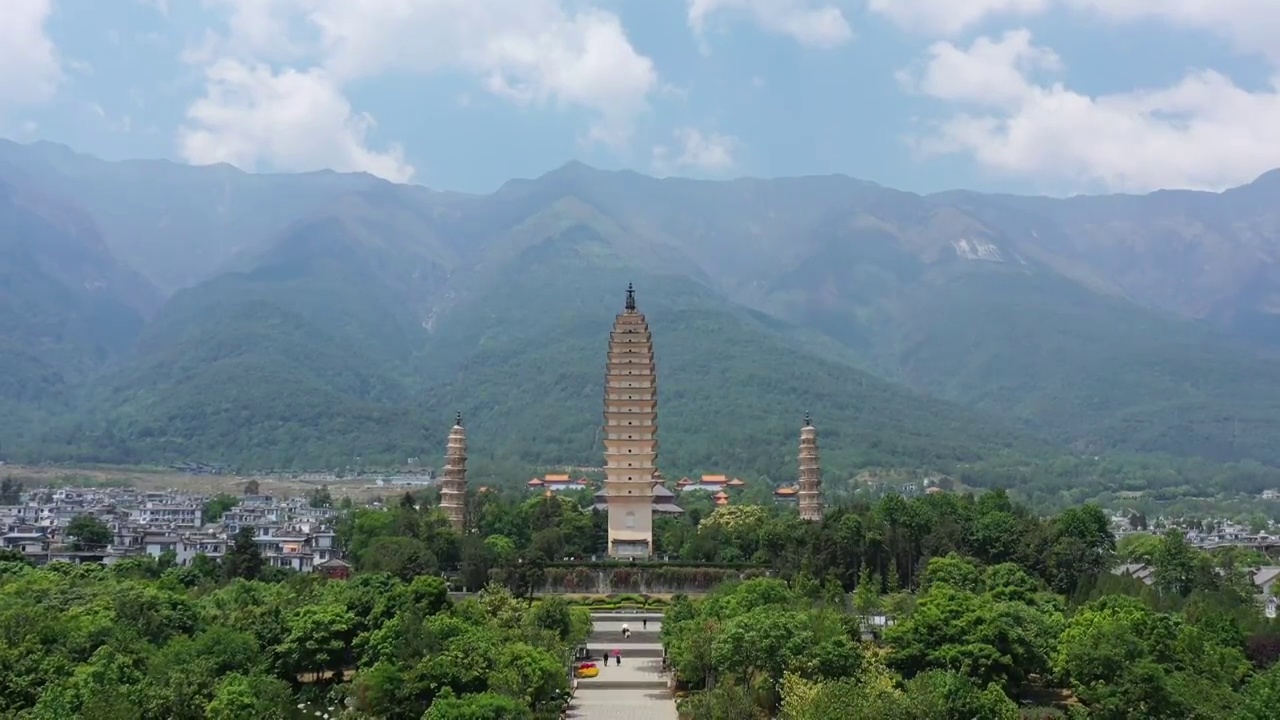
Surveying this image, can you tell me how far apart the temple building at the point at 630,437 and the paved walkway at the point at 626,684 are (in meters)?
16.9

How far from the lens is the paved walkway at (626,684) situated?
A: 113ft

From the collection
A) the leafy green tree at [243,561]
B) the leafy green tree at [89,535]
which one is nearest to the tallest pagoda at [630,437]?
the leafy green tree at [243,561]

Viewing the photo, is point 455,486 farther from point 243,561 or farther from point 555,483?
point 555,483

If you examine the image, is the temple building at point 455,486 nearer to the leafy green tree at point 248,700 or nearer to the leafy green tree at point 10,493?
the leafy green tree at point 10,493

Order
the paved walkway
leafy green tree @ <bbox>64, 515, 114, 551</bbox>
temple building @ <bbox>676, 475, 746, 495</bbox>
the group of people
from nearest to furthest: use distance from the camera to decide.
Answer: the paved walkway < the group of people < leafy green tree @ <bbox>64, 515, 114, 551</bbox> < temple building @ <bbox>676, 475, 746, 495</bbox>

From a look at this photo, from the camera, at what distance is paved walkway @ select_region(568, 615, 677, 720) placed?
34312mm

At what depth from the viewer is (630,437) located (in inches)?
2653

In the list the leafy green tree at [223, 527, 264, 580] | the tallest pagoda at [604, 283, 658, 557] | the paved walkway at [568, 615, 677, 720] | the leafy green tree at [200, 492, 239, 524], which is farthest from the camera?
the leafy green tree at [200, 492, 239, 524]

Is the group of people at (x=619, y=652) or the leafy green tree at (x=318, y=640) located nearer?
the leafy green tree at (x=318, y=640)

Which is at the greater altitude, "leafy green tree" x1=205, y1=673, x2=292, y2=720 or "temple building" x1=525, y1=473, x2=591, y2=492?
"temple building" x1=525, y1=473, x2=591, y2=492

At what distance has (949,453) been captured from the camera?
132 metres

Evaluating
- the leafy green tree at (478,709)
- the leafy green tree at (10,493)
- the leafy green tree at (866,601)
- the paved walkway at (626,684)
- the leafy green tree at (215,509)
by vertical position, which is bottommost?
the paved walkway at (626,684)

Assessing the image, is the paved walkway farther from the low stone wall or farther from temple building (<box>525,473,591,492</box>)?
temple building (<box>525,473,591,492</box>)

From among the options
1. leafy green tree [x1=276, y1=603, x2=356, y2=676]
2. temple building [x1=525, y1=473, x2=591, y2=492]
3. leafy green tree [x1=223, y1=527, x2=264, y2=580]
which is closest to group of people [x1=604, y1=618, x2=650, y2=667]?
leafy green tree [x1=276, y1=603, x2=356, y2=676]
